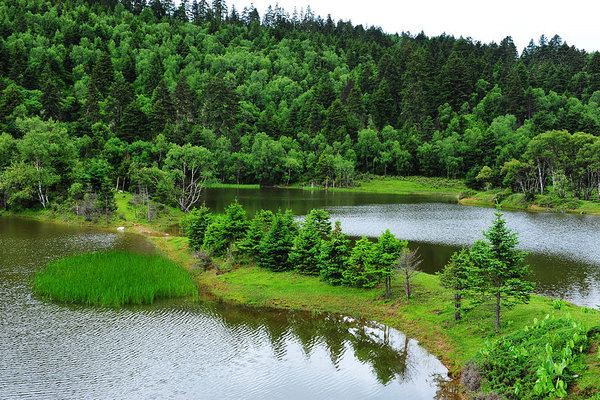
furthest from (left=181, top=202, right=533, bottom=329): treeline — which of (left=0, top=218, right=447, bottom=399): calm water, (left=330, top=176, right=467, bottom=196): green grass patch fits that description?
(left=330, top=176, right=467, bottom=196): green grass patch

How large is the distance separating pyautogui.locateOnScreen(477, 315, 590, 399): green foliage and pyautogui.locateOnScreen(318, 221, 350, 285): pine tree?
16888mm

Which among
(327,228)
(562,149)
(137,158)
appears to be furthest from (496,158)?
(327,228)

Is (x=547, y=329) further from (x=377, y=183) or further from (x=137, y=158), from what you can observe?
(x=377, y=183)

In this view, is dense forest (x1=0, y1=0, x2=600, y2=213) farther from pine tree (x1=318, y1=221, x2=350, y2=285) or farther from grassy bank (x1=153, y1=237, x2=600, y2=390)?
pine tree (x1=318, y1=221, x2=350, y2=285)

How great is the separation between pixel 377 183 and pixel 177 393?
14105 centimetres

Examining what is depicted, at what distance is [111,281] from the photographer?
1635 inches

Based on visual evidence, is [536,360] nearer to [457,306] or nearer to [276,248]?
[457,306]

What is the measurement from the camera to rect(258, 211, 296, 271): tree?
46906 millimetres

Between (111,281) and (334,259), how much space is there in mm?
19788

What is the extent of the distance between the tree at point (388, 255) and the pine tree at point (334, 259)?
3.38m

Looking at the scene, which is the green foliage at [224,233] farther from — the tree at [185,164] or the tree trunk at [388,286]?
the tree at [185,164]

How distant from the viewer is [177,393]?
2473 cm

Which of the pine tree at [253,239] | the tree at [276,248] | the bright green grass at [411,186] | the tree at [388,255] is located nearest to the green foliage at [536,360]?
the tree at [388,255]

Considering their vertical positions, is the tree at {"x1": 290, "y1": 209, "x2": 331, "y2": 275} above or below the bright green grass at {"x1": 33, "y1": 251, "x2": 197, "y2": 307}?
above
